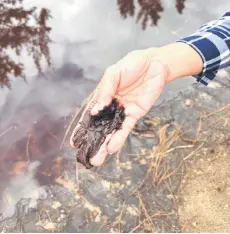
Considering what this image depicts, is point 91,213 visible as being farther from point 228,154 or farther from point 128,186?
point 228,154

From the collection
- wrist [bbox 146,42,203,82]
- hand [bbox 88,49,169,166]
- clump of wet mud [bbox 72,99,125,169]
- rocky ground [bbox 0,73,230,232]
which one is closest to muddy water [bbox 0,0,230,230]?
rocky ground [bbox 0,73,230,232]

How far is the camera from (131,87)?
7.82ft

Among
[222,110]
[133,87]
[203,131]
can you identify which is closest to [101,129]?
[133,87]

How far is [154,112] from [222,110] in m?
0.69

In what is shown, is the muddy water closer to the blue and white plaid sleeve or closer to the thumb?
the thumb

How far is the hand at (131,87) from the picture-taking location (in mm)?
2178

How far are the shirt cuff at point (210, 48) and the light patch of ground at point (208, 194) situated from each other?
1111mm

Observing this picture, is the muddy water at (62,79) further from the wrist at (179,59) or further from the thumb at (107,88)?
the wrist at (179,59)

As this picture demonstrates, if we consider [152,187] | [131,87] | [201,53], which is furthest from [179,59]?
[152,187]

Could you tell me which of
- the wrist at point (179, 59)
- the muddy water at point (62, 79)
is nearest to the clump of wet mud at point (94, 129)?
the wrist at point (179, 59)

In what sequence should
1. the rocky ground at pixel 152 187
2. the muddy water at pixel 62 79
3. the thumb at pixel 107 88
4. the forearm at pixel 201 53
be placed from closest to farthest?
the thumb at pixel 107 88 < the forearm at pixel 201 53 < the rocky ground at pixel 152 187 < the muddy water at pixel 62 79

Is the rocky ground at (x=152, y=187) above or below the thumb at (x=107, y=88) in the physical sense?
below

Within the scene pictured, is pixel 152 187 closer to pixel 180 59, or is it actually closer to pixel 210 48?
pixel 180 59

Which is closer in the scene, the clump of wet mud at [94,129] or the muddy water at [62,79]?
the clump of wet mud at [94,129]
